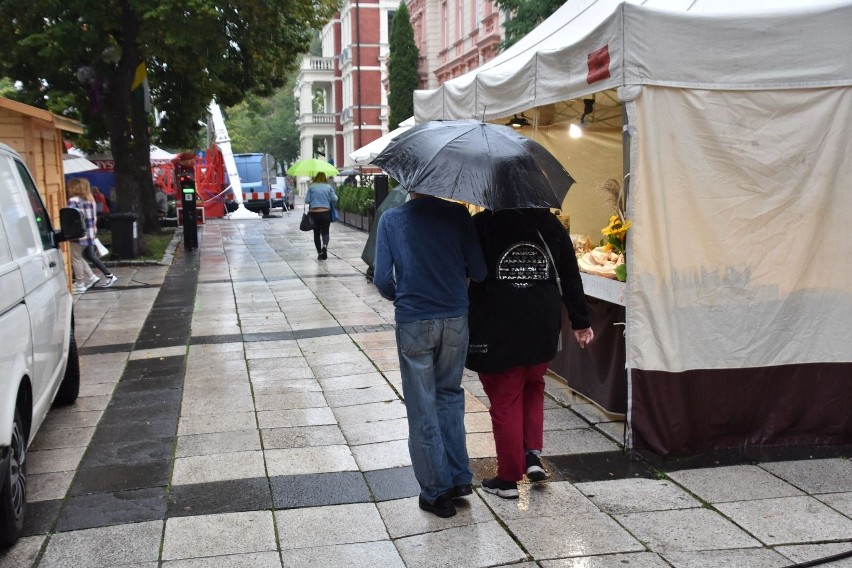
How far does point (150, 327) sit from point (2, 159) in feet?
17.2

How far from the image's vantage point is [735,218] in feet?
17.8

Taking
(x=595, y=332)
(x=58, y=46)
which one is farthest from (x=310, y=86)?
(x=595, y=332)

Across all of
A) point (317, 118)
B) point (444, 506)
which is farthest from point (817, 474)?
point (317, 118)

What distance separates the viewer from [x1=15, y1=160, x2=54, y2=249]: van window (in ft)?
20.0

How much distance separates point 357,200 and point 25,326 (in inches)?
915

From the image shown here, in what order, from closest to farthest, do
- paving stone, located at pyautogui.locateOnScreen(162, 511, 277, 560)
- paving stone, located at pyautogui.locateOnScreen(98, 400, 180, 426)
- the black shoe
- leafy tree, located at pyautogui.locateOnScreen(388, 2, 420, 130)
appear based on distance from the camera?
paving stone, located at pyautogui.locateOnScreen(162, 511, 277, 560)
the black shoe
paving stone, located at pyautogui.locateOnScreen(98, 400, 180, 426)
leafy tree, located at pyautogui.locateOnScreen(388, 2, 420, 130)

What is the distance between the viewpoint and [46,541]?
14.3ft

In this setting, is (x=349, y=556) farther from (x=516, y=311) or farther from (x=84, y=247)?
(x=84, y=247)

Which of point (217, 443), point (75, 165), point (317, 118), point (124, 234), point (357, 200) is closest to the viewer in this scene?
point (217, 443)

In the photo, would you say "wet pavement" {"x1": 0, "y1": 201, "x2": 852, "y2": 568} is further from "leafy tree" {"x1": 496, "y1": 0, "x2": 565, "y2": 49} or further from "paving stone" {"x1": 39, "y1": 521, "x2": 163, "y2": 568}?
"leafy tree" {"x1": 496, "y1": 0, "x2": 565, "y2": 49}

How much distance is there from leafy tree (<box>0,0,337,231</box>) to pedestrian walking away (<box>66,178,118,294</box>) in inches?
154

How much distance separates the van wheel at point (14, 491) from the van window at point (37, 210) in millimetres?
1989

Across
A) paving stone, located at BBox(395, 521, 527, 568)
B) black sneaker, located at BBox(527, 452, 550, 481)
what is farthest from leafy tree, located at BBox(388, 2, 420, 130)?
paving stone, located at BBox(395, 521, 527, 568)

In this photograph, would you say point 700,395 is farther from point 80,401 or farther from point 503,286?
point 80,401
